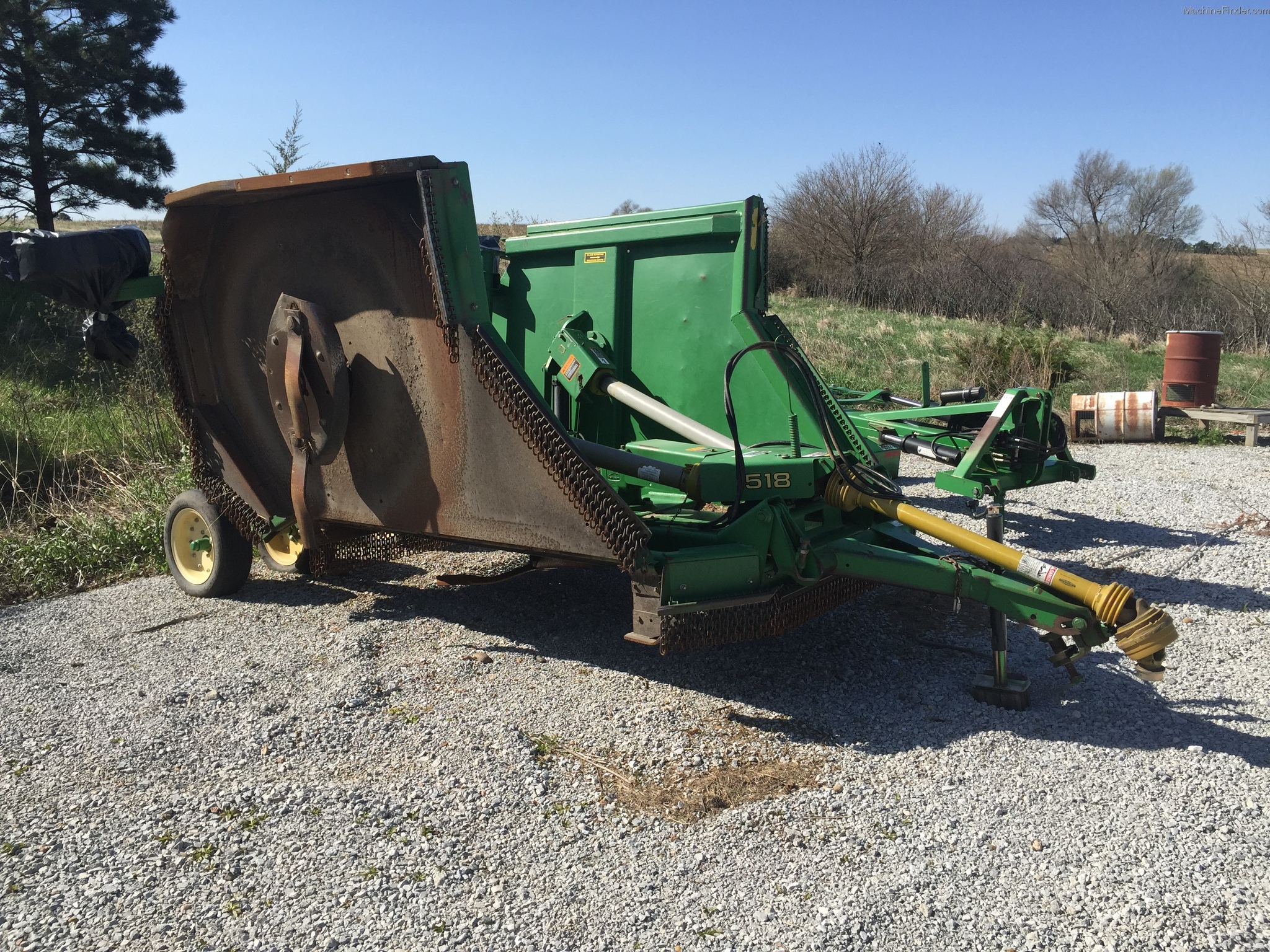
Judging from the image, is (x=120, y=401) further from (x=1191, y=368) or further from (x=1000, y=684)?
(x=1191, y=368)

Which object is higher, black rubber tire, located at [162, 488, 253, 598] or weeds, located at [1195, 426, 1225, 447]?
weeds, located at [1195, 426, 1225, 447]

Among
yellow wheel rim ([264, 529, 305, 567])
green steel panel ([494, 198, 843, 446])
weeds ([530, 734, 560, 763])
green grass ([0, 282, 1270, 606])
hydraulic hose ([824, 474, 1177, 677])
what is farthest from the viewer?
green grass ([0, 282, 1270, 606])

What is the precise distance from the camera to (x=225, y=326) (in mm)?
4930

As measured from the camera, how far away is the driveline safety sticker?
145 inches

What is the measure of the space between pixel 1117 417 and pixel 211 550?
943cm

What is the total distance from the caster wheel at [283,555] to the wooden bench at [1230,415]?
9.72m

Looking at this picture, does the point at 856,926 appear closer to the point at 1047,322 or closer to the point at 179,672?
the point at 179,672

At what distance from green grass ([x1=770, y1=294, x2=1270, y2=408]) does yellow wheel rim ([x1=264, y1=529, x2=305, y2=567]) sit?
943 cm

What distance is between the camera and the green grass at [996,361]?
13.4m

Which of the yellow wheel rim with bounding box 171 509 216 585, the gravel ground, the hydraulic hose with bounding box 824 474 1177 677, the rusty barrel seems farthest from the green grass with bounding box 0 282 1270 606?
the hydraulic hose with bounding box 824 474 1177 677

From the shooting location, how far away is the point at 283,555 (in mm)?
5887

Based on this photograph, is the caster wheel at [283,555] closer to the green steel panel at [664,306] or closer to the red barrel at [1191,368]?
the green steel panel at [664,306]

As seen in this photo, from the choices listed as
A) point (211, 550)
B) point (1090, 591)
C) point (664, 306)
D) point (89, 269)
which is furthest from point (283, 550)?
Result: point (1090, 591)

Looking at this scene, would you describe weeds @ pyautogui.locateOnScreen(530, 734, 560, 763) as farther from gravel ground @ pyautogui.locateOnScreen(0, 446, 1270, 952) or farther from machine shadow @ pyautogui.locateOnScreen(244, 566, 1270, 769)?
machine shadow @ pyautogui.locateOnScreen(244, 566, 1270, 769)
